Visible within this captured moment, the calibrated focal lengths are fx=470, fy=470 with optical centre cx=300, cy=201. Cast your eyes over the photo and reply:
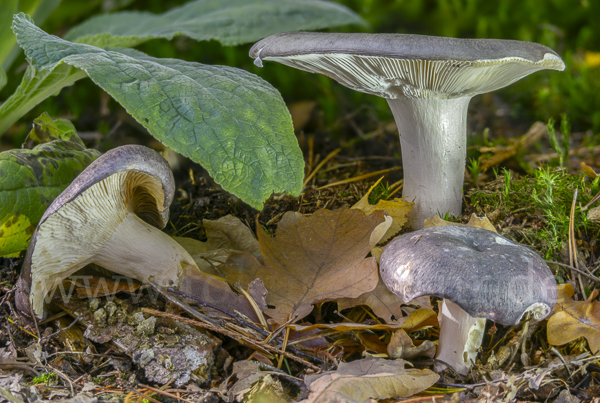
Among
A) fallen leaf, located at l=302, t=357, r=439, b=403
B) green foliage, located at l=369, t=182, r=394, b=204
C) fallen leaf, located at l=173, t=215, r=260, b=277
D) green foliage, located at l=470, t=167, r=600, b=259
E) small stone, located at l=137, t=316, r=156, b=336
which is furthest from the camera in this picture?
green foliage, located at l=369, t=182, r=394, b=204

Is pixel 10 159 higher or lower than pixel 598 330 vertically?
higher

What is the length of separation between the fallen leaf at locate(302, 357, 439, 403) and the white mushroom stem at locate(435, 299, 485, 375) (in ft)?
0.47

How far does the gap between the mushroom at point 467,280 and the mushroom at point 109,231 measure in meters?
0.77

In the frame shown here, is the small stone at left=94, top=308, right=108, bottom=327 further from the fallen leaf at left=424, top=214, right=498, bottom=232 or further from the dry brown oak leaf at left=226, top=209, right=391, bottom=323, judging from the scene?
the fallen leaf at left=424, top=214, right=498, bottom=232

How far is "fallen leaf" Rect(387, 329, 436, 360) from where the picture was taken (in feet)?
4.43

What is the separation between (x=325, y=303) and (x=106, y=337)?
71 centimetres

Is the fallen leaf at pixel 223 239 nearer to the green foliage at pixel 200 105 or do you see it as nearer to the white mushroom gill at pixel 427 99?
the green foliage at pixel 200 105

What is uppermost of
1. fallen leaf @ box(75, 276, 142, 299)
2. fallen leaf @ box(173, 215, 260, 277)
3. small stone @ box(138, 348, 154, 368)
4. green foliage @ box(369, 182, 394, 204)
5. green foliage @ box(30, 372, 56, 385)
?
green foliage @ box(369, 182, 394, 204)

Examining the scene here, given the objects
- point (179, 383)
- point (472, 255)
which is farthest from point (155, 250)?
point (472, 255)

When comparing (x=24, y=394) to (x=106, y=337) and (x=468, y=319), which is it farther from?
(x=468, y=319)

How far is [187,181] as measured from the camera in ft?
7.52

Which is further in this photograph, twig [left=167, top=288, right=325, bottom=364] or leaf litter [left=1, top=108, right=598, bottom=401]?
twig [left=167, top=288, right=325, bottom=364]

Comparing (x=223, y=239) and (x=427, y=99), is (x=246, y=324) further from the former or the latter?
(x=427, y=99)

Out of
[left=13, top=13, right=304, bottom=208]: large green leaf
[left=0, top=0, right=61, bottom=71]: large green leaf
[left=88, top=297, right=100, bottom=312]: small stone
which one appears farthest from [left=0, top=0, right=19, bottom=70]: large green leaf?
[left=88, top=297, right=100, bottom=312]: small stone
